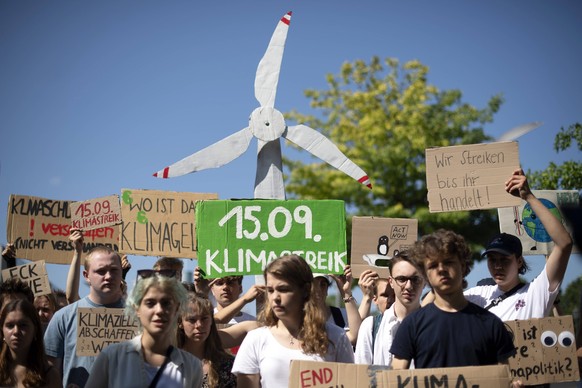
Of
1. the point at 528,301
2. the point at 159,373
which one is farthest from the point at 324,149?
the point at 159,373

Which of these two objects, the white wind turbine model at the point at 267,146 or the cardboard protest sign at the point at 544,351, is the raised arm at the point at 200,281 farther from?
the cardboard protest sign at the point at 544,351

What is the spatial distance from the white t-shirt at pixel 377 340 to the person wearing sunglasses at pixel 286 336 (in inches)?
43.7

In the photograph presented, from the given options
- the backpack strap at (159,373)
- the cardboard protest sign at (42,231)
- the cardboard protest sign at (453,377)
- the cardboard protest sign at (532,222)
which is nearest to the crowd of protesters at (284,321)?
the backpack strap at (159,373)

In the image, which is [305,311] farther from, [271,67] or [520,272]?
[271,67]

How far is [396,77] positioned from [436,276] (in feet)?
72.1

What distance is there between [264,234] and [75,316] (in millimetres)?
2000

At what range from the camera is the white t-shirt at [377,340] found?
608cm

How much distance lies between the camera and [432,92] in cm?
2566

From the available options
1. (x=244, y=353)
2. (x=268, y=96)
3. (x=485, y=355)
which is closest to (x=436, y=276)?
(x=485, y=355)

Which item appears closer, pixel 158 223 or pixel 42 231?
pixel 158 223

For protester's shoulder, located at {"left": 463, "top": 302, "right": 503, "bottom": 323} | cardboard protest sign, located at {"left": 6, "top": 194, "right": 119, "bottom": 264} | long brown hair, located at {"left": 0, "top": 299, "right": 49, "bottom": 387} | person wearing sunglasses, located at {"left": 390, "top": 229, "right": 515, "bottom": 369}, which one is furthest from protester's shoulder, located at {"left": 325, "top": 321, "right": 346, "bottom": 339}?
cardboard protest sign, located at {"left": 6, "top": 194, "right": 119, "bottom": 264}

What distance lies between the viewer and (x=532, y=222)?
26.9 feet

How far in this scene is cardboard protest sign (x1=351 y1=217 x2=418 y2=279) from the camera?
26.8 feet

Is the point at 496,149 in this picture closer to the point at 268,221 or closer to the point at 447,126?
the point at 268,221
